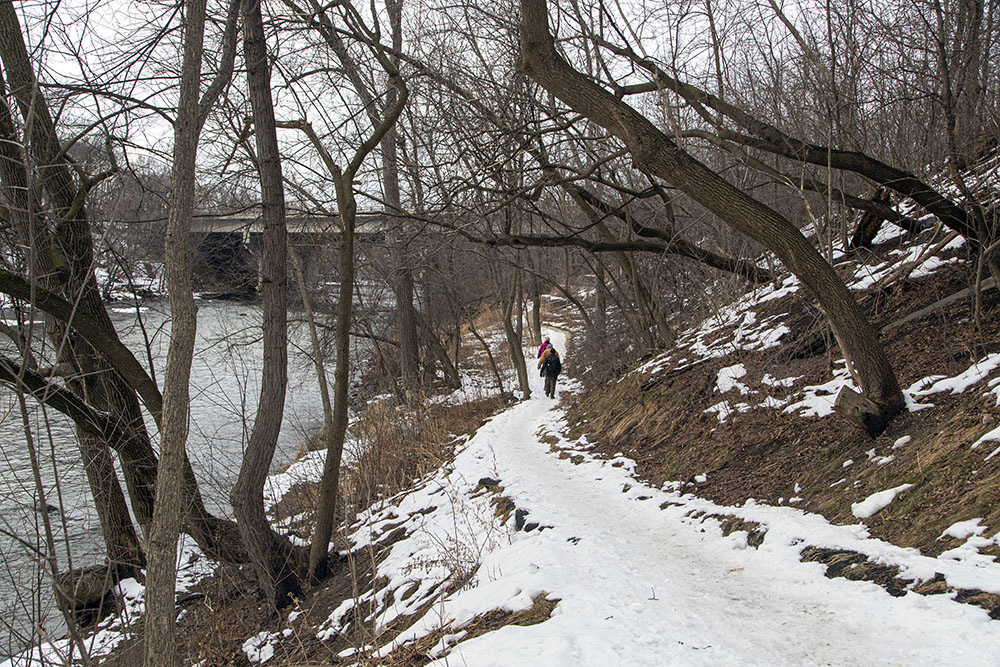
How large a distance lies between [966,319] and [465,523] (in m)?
5.40

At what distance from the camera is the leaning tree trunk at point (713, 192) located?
564cm

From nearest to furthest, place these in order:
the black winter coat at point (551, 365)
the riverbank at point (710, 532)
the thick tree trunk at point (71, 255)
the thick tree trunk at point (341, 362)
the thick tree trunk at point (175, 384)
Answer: the riverbank at point (710, 532), the thick tree trunk at point (175, 384), the thick tree trunk at point (71, 255), the thick tree trunk at point (341, 362), the black winter coat at point (551, 365)

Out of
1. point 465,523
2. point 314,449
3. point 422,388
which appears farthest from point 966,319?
point 422,388

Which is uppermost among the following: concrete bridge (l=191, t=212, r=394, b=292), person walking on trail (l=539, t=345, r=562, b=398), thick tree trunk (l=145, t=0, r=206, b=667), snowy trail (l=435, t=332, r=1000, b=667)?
concrete bridge (l=191, t=212, r=394, b=292)

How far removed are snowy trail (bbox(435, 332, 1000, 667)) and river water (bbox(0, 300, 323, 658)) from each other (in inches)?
126

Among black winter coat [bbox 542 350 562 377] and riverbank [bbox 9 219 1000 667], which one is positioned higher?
black winter coat [bbox 542 350 562 377]

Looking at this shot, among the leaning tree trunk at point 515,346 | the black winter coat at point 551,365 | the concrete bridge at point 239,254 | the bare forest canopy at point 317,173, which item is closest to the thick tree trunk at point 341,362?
the bare forest canopy at point 317,173

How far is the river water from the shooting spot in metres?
5.82

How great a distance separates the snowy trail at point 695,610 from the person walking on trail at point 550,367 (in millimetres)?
10196

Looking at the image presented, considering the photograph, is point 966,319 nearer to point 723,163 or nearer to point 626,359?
point 723,163

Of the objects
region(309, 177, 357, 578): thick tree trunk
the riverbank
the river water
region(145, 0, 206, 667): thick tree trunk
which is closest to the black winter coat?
the riverbank

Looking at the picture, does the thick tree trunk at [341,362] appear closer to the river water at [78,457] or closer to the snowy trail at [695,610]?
the river water at [78,457]

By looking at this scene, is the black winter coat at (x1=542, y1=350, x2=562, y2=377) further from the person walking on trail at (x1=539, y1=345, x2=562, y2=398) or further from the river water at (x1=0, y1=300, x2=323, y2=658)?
the river water at (x1=0, y1=300, x2=323, y2=658)

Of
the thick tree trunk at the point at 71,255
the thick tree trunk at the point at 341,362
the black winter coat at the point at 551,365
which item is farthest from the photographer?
the black winter coat at the point at 551,365
